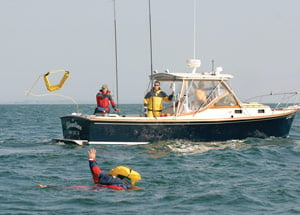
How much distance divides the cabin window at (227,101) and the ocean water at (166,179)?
1.28 meters

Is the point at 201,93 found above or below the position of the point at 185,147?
above

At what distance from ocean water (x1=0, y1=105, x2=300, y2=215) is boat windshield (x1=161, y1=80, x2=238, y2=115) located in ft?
4.38

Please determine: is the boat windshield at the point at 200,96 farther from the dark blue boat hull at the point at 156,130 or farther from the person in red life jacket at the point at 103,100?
the person in red life jacket at the point at 103,100

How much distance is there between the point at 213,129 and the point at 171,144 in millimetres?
1499

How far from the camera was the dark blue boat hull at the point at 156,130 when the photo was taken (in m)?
16.6

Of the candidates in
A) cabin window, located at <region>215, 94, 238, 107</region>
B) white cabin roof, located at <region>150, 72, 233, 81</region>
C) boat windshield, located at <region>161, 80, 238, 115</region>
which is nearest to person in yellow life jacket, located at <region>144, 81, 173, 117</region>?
boat windshield, located at <region>161, 80, 238, 115</region>

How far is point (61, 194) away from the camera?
10469 mm

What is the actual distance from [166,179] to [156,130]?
5150mm

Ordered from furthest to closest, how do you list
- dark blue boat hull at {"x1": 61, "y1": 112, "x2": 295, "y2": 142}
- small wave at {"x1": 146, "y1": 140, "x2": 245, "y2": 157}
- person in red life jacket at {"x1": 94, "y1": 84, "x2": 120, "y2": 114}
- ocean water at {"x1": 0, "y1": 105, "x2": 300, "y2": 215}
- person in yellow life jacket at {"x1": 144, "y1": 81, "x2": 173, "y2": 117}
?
person in red life jacket at {"x1": 94, "y1": 84, "x2": 120, "y2": 114} < person in yellow life jacket at {"x1": 144, "y1": 81, "x2": 173, "y2": 117} < dark blue boat hull at {"x1": 61, "y1": 112, "x2": 295, "y2": 142} < small wave at {"x1": 146, "y1": 140, "x2": 245, "y2": 157} < ocean water at {"x1": 0, "y1": 105, "x2": 300, "y2": 215}

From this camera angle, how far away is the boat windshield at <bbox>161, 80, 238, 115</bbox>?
59.0 feet

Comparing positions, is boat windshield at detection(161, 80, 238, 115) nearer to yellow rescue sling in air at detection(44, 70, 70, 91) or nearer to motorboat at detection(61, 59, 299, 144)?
motorboat at detection(61, 59, 299, 144)

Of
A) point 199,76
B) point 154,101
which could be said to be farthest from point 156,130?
point 199,76

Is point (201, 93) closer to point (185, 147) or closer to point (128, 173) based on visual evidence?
point (185, 147)

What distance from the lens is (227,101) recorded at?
18156mm
